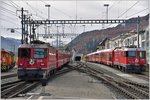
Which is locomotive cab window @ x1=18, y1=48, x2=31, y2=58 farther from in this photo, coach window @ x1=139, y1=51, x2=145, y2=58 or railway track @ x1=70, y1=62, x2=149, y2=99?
coach window @ x1=139, y1=51, x2=145, y2=58

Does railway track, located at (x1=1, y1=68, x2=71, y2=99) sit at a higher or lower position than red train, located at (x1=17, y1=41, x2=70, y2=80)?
lower

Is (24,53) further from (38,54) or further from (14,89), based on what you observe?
(14,89)

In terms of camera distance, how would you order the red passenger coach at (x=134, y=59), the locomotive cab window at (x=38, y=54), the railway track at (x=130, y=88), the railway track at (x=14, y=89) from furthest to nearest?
1. the red passenger coach at (x=134, y=59)
2. the locomotive cab window at (x=38, y=54)
3. the railway track at (x=130, y=88)
4. the railway track at (x=14, y=89)

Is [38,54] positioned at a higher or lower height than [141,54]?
lower

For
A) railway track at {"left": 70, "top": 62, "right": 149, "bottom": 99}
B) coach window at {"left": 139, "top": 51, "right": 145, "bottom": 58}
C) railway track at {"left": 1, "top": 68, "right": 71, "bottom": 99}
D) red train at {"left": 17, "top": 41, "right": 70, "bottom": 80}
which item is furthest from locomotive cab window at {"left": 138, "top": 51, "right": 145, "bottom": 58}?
railway track at {"left": 1, "top": 68, "right": 71, "bottom": 99}

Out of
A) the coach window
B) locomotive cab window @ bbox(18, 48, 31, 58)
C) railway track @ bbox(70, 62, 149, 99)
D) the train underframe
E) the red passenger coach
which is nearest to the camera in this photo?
railway track @ bbox(70, 62, 149, 99)

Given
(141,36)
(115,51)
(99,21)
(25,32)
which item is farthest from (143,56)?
(141,36)

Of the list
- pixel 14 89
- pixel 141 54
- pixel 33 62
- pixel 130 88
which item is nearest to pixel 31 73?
pixel 33 62

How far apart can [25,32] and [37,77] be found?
2263 centimetres

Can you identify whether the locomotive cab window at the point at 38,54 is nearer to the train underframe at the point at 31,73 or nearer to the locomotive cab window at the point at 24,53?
the locomotive cab window at the point at 24,53

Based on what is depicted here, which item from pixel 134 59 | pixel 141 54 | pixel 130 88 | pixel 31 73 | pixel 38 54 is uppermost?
pixel 141 54

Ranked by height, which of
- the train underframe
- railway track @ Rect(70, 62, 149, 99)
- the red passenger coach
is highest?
the red passenger coach

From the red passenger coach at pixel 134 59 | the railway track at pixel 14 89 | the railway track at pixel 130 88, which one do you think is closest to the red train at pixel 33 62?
the railway track at pixel 14 89

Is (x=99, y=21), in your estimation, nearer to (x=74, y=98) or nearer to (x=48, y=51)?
(x=48, y=51)
